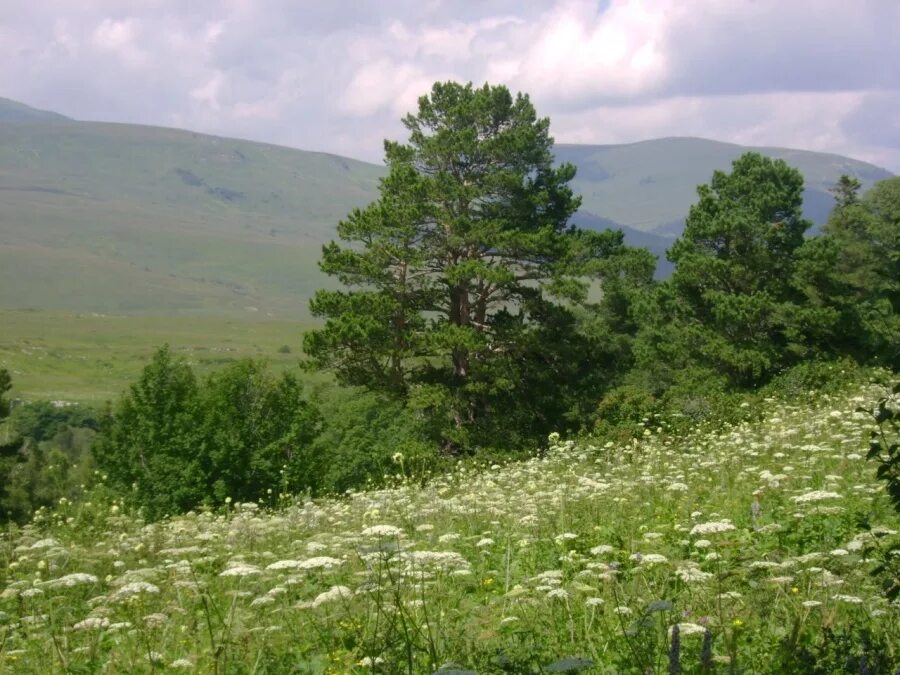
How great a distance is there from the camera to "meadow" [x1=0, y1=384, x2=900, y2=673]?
15.0 feet

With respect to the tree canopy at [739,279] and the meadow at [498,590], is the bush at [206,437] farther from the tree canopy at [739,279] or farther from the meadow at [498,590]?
the tree canopy at [739,279]

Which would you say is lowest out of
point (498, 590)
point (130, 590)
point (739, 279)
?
point (498, 590)

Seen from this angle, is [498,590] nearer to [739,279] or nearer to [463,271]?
[463,271]

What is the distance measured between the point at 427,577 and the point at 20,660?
2.44m

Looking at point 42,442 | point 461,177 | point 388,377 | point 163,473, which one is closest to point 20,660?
point 163,473

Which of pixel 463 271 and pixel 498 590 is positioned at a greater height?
pixel 463 271

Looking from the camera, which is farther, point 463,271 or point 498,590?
point 463,271

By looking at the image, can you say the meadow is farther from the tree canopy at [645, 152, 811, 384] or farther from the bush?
the tree canopy at [645, 152, 811, 384]

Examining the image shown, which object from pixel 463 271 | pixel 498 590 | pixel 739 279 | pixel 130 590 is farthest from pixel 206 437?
pixel 739 279

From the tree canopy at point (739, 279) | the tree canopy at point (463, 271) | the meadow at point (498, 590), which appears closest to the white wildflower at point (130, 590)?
the meadow at point (498, 590)

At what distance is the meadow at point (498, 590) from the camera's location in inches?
179

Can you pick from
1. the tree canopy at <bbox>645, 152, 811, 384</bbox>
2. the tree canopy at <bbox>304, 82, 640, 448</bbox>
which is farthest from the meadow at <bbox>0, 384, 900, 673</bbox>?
the tree canopy at <bbox>645, 152, 811, 384</bbox>

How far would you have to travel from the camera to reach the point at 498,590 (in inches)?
255

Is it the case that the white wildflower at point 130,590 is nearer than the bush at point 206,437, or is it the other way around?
the white wildflower at point 130,590
